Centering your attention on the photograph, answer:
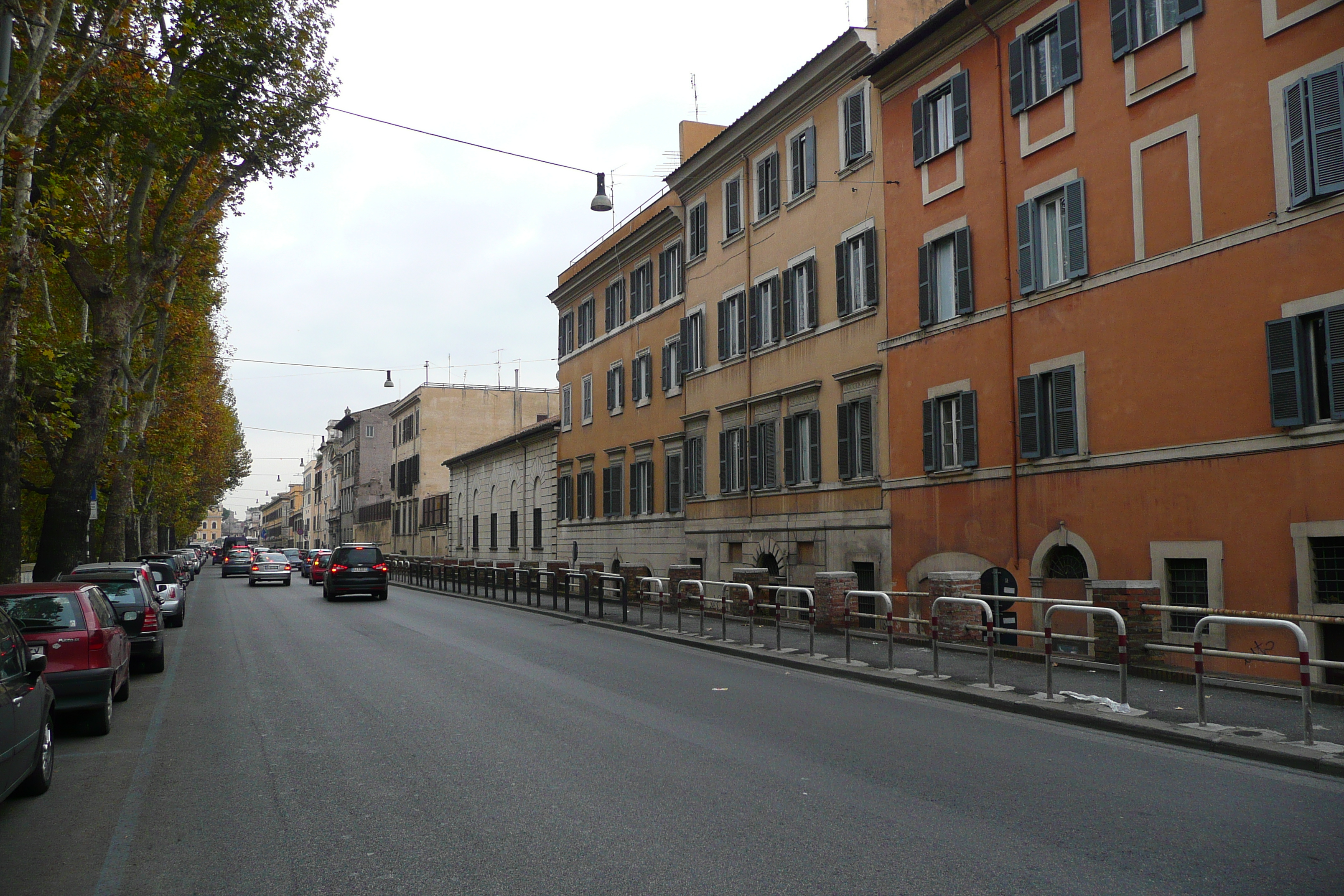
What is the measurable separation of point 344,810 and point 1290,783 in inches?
260

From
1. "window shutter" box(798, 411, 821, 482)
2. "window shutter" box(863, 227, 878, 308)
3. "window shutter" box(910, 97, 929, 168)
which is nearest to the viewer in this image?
"window shutter" box(910, 97, 929, 168)

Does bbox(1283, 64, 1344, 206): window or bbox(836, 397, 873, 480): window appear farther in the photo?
bbox(836, 397, 873, 480): window

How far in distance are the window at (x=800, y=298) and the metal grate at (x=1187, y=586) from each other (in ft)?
35.3

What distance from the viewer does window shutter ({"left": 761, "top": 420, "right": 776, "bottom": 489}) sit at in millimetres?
25484

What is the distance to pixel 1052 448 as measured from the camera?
16.8m

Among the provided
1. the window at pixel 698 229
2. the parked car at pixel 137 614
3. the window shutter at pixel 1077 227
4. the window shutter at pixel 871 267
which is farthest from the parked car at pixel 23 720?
the window at pixel 698 229

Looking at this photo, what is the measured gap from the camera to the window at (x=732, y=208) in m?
27.5

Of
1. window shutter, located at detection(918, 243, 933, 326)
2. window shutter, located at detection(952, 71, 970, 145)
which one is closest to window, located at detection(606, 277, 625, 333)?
window shutter, located at detection(918, 243, 933, 326)

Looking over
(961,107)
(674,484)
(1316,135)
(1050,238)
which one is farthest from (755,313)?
(1316,135)

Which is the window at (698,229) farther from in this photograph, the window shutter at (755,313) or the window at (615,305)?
the window at (615,305)

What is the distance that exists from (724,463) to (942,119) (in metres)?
11.0

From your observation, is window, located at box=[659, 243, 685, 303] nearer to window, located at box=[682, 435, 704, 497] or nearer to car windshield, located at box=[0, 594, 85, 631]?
window, located at box=[682, 435, 704, 497]

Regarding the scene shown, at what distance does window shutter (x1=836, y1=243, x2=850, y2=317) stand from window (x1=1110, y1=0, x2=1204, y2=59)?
301 inches

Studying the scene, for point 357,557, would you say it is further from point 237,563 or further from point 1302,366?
point 237,563
